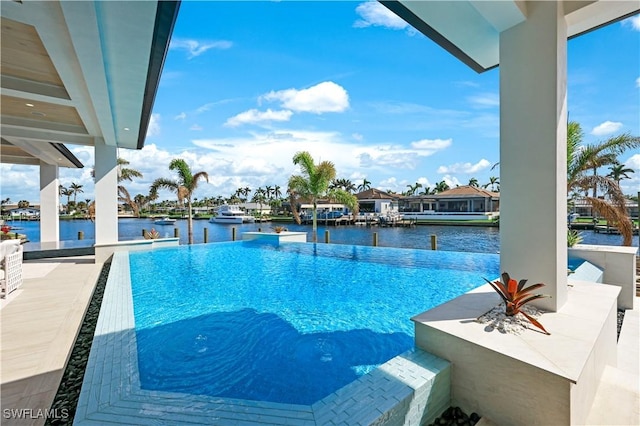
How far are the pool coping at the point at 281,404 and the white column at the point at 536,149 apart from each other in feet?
5.37

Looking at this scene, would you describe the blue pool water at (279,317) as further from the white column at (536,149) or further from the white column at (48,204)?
the white column at (48,204)

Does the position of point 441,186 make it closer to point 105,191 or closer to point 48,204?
point 105,191

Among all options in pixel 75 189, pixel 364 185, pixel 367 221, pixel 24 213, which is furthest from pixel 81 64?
pixel 364 185

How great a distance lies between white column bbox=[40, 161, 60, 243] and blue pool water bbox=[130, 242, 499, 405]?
21.4 ft

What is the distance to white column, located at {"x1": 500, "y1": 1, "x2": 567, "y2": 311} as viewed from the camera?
3057 mm

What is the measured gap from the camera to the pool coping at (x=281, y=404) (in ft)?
A: 6.68

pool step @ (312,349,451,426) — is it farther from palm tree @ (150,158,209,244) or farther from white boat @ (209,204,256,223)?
white boat @ (209,204,256,223)

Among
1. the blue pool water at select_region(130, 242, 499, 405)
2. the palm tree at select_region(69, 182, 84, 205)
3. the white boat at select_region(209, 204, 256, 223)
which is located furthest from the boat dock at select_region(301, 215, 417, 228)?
the palm tree at select_region(69, 182, 84, 205)

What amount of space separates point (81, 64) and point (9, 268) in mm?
3822

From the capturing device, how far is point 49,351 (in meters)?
3.29

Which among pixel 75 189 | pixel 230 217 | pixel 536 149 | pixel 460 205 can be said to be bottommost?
pixel 230 217

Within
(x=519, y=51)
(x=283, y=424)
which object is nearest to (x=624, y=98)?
(x=519, y=51)

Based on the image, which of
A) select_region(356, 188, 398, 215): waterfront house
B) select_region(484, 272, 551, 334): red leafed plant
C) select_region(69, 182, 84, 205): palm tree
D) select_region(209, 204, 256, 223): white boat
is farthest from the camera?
select_region(69, 182, 84, 205): palm tree

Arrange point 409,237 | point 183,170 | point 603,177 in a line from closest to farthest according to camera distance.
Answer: point 603,177 < point 183,170 < point 409,237
